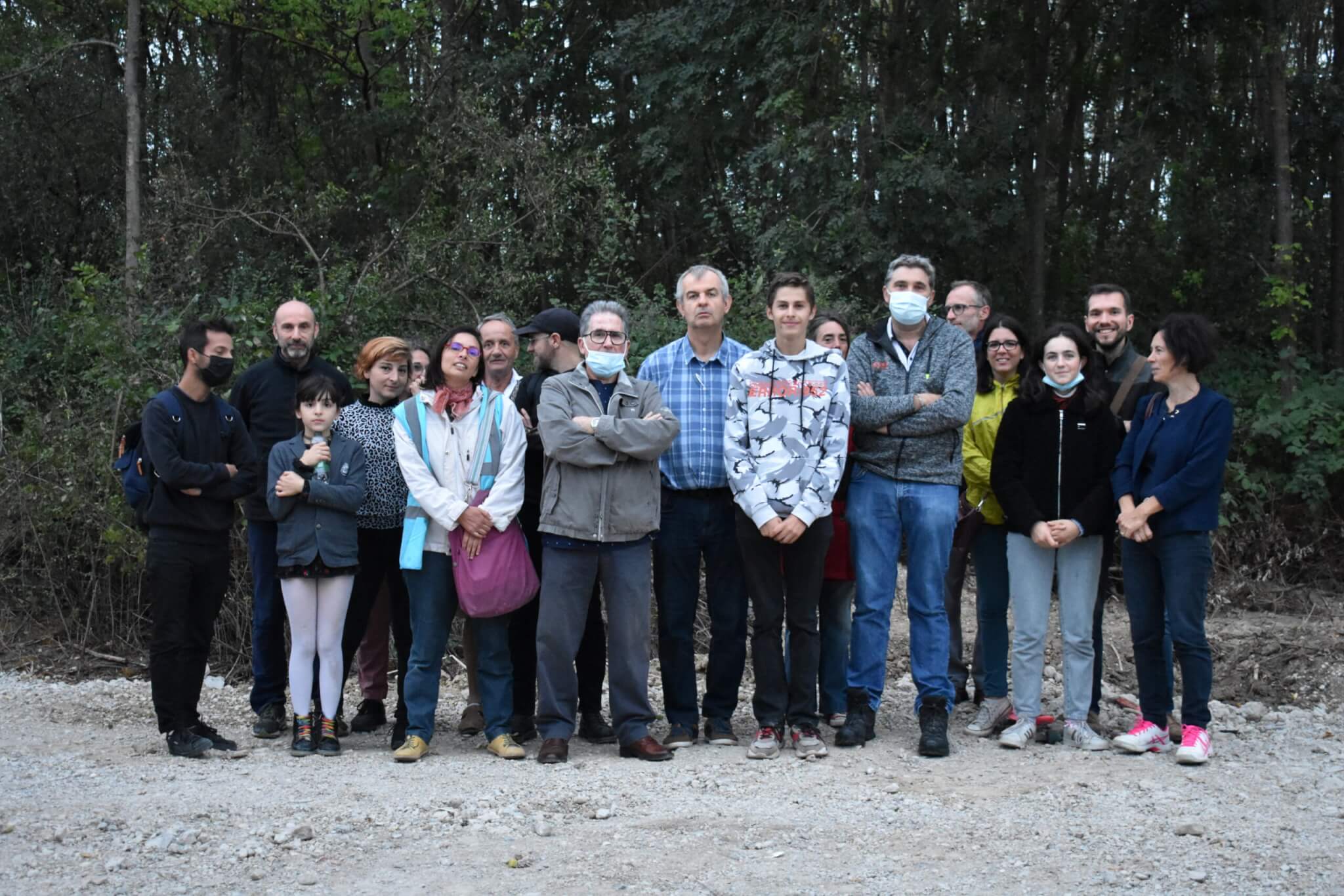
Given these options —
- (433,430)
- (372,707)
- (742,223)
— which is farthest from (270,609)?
(742,223)

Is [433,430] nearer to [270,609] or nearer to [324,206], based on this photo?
[270,609]

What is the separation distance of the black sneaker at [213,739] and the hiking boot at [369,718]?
69 centimetres

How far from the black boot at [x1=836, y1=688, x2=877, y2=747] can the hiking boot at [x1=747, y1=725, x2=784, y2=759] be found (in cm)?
35

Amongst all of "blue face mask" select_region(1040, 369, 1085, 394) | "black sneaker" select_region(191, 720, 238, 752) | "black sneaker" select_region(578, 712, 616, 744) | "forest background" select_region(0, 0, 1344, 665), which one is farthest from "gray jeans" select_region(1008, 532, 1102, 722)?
"forest background" select_region(0, 0, 1344, 665)

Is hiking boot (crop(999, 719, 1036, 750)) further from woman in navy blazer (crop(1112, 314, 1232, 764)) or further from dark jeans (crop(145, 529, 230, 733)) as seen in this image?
dark jeans (crop(145, 529, 230, 733))

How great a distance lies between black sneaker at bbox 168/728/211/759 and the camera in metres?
5.89

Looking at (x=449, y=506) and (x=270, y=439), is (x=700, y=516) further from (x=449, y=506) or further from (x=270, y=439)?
(x=270, y=439)

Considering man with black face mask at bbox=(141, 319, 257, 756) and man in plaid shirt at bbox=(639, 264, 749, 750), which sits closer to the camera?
man with black face mask at bbox=(141, 319, 257, 756)

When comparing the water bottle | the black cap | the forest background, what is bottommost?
the water bottle

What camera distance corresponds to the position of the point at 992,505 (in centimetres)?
645

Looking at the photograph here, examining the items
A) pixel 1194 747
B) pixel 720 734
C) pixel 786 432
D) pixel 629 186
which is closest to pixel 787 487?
pixel 786 432

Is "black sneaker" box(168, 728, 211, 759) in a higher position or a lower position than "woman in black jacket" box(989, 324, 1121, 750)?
lower

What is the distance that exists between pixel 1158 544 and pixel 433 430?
342 centimetres

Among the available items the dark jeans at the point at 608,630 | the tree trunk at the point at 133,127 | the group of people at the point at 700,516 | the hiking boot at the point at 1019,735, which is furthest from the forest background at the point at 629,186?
the hiking boot at the point at 1019,735
